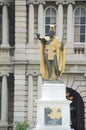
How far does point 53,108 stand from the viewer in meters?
26.5

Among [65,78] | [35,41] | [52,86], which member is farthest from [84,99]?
[52,86]

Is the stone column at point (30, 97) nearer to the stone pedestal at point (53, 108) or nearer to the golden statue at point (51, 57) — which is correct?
the golden statue at point (51, 57)

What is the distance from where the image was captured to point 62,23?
39.4 meters

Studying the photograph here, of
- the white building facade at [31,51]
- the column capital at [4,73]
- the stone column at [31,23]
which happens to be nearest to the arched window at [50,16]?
the white building facade at [31,51]

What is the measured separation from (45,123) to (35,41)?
1331 cm

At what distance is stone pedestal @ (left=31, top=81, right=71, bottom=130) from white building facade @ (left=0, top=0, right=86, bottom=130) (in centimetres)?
1157

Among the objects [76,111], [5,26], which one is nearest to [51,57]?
[5,26]

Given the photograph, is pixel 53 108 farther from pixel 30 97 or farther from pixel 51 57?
pixel 30 97

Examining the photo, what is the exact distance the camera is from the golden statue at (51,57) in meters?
27.0

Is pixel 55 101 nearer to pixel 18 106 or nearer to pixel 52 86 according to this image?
A: pixel 52 86

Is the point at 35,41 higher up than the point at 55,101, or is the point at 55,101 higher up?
the point at 35,41

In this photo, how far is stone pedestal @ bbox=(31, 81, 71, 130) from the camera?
86.6 feet

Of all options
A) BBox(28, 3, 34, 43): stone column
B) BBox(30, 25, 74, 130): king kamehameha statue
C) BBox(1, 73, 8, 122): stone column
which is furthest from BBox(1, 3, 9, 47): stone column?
BBox(30, 25, 74, 130): king kamehameha statue

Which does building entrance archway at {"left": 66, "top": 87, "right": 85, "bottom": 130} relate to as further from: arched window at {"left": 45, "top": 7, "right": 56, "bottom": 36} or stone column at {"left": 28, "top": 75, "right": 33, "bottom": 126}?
arched window at {"left": 45, "top": 7, "right": 56, "bottom": 36}
